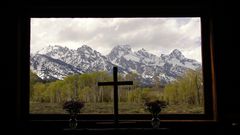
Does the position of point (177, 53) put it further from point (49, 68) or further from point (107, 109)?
point (49, 68)

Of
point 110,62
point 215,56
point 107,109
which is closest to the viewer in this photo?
point 215,56

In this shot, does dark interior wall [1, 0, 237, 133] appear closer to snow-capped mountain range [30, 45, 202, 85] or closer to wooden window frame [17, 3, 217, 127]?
wooden window frame [17, 3, 217, 127]

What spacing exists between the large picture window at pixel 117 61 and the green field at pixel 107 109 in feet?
0.04

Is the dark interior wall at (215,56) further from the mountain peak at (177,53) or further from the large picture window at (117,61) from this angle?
the mountain peak at (177,53)

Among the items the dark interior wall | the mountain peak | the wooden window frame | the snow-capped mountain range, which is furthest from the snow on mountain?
the mountain peak

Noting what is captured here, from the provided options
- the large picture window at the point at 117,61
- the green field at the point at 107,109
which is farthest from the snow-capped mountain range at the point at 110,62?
the green field at the point at 107,109

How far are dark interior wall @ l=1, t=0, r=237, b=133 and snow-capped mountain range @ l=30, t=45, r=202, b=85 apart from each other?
0.41 meters

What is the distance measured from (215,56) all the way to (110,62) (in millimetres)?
1270

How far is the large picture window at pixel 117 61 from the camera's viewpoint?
191 inches

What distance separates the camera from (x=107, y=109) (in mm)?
4832

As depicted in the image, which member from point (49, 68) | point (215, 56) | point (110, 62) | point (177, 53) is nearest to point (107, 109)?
point (110, 62)
